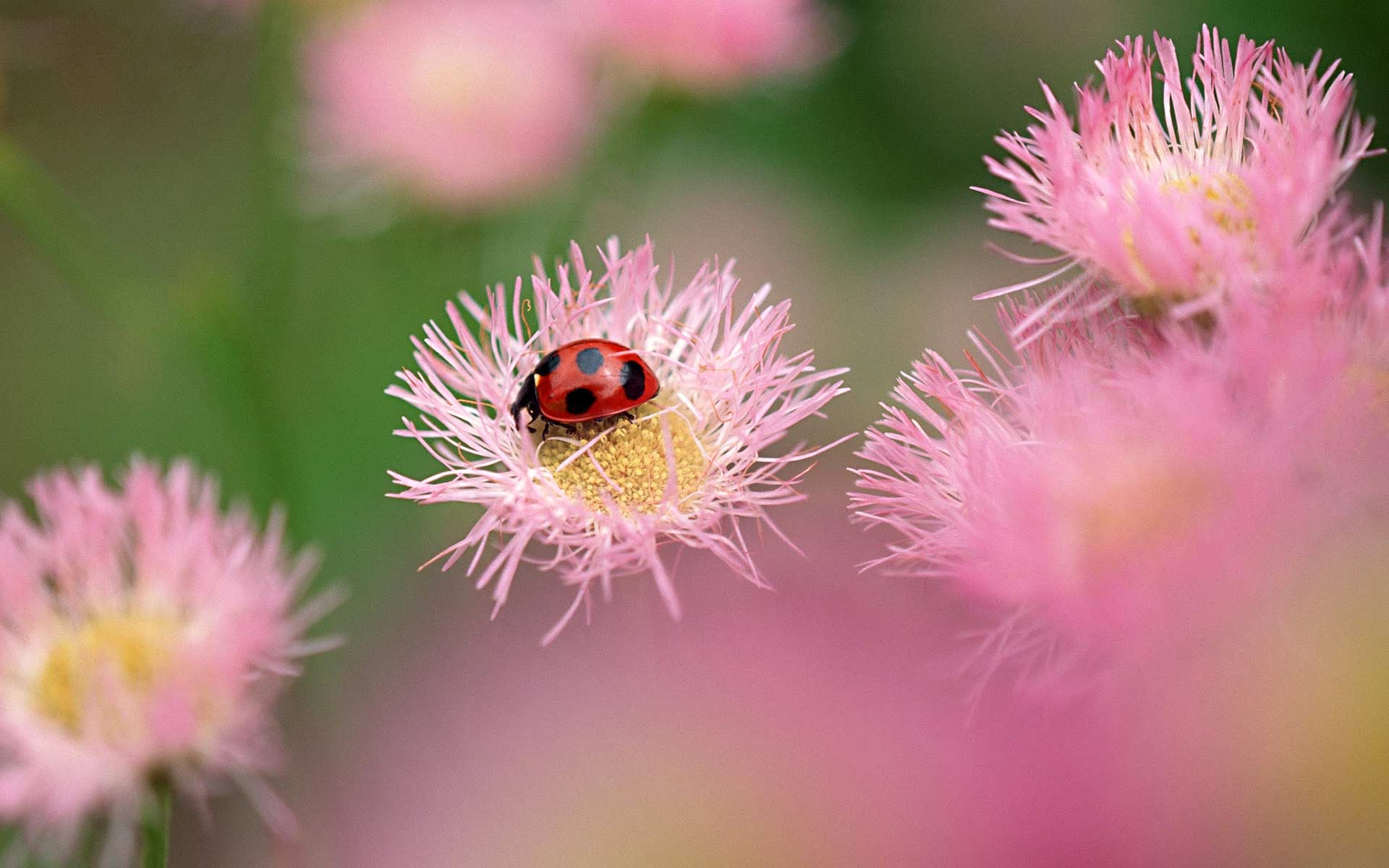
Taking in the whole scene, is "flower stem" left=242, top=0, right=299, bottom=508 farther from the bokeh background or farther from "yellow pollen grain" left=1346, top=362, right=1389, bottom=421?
"yellow pollen grain" left=1346, top=362, right=1389, bottom=421

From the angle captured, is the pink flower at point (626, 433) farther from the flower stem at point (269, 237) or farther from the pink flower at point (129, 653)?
the flower stem at point (269, 237)

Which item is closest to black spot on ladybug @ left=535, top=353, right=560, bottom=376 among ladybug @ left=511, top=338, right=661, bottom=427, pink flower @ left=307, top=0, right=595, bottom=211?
ladybug @ left=511, top=338, right=661, bottom=427

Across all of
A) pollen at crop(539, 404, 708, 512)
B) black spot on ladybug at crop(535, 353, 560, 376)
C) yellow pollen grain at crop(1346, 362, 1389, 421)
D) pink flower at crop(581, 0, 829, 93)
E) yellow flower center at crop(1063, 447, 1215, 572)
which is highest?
pink flower at crop(581, 0, 829, 93)

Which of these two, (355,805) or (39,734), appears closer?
(39,734)

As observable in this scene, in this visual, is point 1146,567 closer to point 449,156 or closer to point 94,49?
point 449,156

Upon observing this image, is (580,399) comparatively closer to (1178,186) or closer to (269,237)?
(1178,186)

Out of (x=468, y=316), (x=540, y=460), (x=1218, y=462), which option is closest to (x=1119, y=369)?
(x=1218, y=462)
